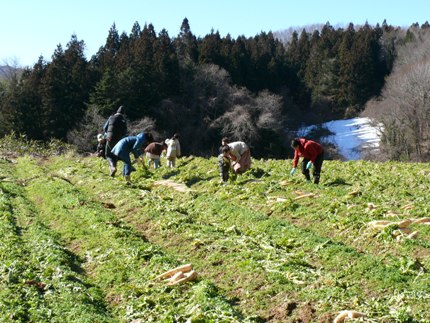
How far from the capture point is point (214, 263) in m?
8.84

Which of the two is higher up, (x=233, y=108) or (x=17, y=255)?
(x=233, y=108)

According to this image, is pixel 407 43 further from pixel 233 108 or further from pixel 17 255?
pixel 17 255

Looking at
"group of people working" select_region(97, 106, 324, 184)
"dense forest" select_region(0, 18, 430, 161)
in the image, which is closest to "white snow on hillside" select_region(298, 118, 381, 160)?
"dense forest" select_region(0, 18, 430, 161)

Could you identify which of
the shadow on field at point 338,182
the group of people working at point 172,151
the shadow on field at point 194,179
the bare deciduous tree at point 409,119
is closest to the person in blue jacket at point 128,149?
the group of people working at point 172,151

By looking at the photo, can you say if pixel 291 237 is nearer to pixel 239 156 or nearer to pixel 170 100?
pixel 239 156

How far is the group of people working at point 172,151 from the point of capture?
15570 millimetres

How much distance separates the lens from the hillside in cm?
699

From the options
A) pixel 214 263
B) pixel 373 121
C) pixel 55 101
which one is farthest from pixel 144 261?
pixel 373 121

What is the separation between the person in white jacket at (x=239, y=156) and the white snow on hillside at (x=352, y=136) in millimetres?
43482

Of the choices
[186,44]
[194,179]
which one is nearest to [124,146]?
[194,179]

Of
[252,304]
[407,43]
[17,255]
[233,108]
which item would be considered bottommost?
[252,304]

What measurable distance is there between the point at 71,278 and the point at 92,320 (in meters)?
1.76

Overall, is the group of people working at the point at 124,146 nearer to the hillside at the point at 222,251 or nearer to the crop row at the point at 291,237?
the crop row at the point at 291,237

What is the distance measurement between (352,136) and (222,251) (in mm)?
62533
